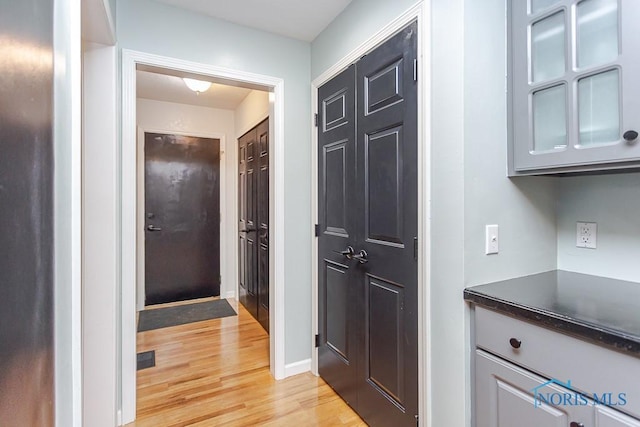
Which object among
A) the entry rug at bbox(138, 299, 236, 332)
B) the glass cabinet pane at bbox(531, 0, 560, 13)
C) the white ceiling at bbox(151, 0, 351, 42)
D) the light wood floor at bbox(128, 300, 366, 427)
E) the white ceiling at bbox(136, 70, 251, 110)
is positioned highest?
the white ceiling at bbox(136, 70, 251, 110)

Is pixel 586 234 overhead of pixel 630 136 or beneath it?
beneath

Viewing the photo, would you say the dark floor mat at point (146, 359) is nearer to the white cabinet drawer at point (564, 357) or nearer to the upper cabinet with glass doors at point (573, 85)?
the white cabinet drawer at point (564, 357)

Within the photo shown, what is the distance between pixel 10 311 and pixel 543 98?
1673mm

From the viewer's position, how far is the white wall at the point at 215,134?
382cm

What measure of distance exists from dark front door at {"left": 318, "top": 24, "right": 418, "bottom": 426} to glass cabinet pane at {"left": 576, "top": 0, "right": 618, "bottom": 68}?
59 centimetres

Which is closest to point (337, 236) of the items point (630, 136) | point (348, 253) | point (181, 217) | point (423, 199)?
point (348, 253)

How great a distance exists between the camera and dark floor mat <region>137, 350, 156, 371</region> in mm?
2455

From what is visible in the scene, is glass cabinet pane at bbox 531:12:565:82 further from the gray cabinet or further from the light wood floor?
the light wood floor

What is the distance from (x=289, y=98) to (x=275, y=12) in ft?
1.75

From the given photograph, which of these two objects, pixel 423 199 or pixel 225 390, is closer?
pixel 423 199

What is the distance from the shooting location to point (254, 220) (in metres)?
3.38

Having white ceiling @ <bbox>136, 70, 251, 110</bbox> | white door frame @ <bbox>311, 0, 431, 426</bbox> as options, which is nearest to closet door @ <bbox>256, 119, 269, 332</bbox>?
white ceiling @ <bbox>136, 70, 251, 110</bbox>

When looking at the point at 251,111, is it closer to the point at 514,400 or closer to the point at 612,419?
the point at 514,400

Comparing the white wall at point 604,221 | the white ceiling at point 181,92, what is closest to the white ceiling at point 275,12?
the white ceiling at point 181,92
